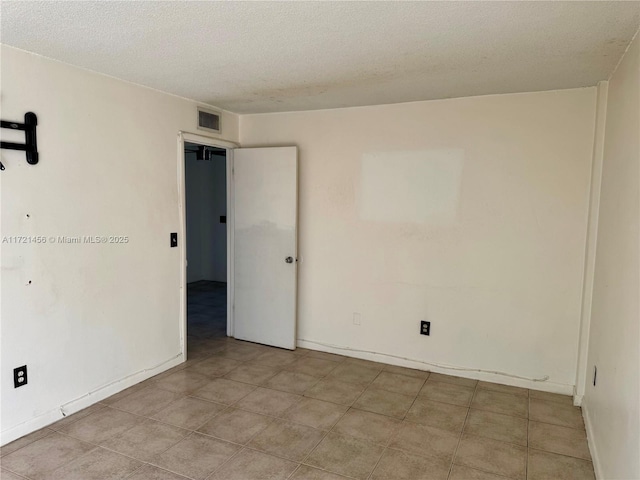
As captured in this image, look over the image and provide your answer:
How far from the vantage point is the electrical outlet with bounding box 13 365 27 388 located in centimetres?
250

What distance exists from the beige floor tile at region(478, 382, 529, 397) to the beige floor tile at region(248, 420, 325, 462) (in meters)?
1.49

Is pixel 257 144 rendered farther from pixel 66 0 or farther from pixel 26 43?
pixel 66 0

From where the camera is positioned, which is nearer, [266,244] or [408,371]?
[408,371]

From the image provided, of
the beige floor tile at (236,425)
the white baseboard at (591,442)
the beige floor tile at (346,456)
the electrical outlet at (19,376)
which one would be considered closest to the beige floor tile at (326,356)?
the beige floor tile at (236,425)

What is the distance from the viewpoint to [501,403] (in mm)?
3102

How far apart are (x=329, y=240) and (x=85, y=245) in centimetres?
202

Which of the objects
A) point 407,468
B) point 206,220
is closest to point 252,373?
point 407,468

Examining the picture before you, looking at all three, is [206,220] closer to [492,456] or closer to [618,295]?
[492,456]

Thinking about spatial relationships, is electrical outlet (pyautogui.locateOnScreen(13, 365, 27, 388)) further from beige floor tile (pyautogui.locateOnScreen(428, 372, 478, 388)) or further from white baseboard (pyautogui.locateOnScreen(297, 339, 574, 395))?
beige floor tile (pyautogui.locateOnScreen(428, 372, 478, 388))

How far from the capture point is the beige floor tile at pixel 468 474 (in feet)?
7.35

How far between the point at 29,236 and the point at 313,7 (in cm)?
211

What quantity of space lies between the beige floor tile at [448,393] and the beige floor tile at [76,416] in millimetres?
2339

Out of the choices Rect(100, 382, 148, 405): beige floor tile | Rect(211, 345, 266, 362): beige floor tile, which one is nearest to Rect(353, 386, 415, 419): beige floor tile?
Rect(211, 345, 266, 362): beige floor tile

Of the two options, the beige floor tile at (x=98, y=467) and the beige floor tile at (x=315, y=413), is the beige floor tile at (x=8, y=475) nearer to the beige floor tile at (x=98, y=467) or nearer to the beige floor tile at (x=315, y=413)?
the beige floor tile at (x=98, y=467)
